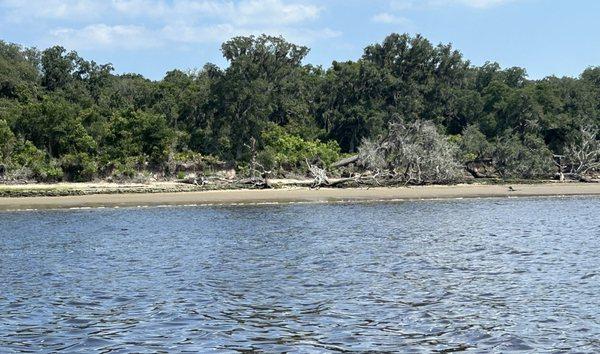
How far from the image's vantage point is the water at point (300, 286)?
1255 centimetres

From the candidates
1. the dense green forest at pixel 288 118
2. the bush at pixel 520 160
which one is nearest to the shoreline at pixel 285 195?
the dense green forest at pixel 288 118

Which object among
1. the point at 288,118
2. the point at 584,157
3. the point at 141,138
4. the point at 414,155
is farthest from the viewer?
the point at 288,118

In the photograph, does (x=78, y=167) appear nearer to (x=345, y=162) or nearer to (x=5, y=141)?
(x=5, y=141)

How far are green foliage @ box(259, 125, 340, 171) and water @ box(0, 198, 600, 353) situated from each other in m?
20.3

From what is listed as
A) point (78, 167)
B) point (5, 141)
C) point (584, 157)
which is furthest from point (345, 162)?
point (5, 141)

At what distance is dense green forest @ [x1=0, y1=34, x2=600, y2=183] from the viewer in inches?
1954

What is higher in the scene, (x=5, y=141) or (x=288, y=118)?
(x=288, y=118)

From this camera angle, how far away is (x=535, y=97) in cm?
6481

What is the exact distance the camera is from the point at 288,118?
6488 centimetres

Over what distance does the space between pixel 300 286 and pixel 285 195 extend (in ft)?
87.8

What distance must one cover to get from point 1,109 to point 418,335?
48850 mm

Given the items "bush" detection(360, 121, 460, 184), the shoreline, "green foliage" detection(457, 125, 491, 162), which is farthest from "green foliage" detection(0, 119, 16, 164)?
"green foliage" detection(457, 125, 491, 162)

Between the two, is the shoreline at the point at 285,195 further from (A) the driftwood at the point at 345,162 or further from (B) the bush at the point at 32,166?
(A) the driftwood at the point at 345,162

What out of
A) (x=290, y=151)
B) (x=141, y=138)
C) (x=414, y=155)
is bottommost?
(x=414, y=155)
